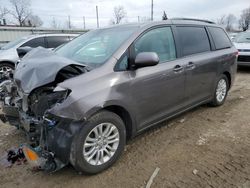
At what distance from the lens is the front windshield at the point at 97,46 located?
3.13 m

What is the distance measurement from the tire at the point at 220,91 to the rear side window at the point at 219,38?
622 millimetres

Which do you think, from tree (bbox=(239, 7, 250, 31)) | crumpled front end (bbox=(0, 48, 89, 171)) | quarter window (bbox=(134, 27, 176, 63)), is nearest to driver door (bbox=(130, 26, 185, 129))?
quarter window (bbox=(134, 27, 176, 63))

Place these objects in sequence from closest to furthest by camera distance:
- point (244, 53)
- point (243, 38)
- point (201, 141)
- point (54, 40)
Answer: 1. point (201, 141)
2. point (54, 40)
3. point (244, 53)
4. point (243, 38)

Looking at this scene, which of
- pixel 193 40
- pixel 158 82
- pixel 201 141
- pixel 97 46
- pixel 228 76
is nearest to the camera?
pixel 158 82

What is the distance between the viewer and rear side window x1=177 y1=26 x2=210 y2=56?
12.8 ft

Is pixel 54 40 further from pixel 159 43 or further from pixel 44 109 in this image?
pixel 44 109

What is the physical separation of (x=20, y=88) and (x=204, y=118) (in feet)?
10.6

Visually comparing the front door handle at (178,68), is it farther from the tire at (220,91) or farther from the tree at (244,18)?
the tree at (244,18)

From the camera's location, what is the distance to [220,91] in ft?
16.6

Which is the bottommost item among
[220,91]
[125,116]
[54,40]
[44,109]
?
[220,91]

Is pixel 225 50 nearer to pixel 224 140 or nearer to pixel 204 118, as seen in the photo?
pixel 204 118

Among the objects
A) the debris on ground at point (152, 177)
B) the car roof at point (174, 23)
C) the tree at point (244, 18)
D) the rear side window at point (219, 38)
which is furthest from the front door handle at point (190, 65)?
the tree at point (244, 18)

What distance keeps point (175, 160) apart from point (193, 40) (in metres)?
2.12

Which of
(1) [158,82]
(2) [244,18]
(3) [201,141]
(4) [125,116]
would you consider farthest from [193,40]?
(2) [244,18]
